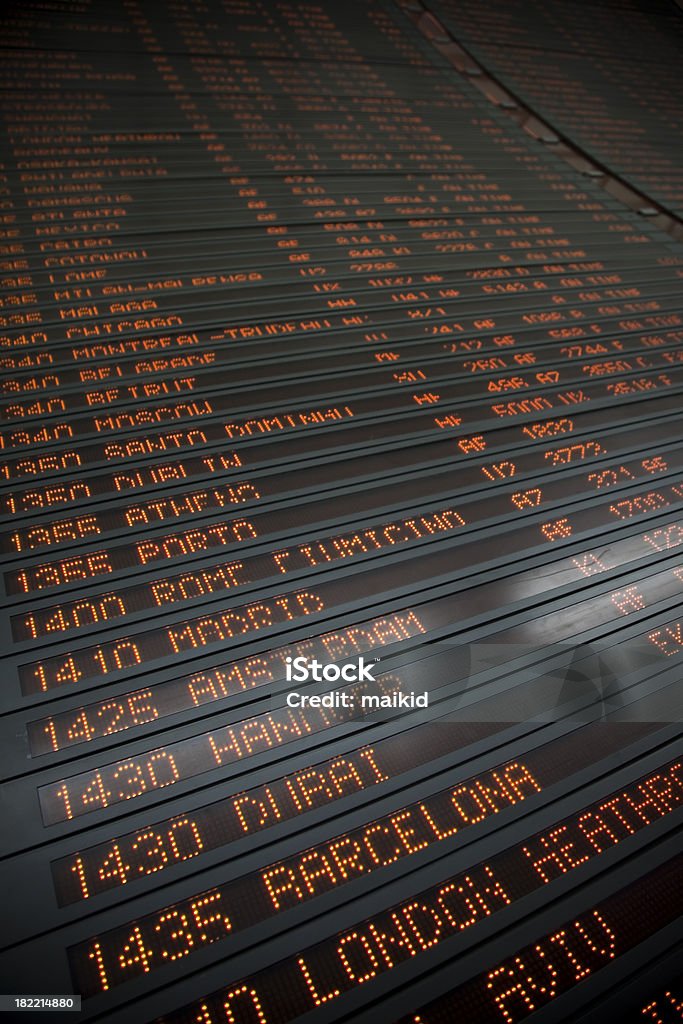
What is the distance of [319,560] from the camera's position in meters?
3.65

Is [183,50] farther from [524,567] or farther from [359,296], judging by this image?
[524,567]

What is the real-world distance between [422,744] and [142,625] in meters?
1.45

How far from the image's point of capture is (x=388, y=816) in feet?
8.88

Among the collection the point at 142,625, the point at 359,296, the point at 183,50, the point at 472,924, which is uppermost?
the point at 183,50

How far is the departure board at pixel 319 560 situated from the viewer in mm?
2410

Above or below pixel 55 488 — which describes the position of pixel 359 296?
above

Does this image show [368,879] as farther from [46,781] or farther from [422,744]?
[46,781]

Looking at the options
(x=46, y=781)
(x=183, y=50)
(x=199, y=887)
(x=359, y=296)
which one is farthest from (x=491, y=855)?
(x=183, y=50)

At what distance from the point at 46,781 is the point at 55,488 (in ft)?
5.74

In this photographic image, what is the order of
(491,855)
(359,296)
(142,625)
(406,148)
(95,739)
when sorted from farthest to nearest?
(406,148) < (359,296) < (142,625) < (95,739) < (491,855)

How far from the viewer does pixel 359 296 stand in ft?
18.2

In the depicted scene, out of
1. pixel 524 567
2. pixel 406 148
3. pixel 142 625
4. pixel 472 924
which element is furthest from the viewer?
pixel 406 148

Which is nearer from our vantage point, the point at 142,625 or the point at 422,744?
the point at 422,744

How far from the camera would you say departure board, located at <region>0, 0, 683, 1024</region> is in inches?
94.9
